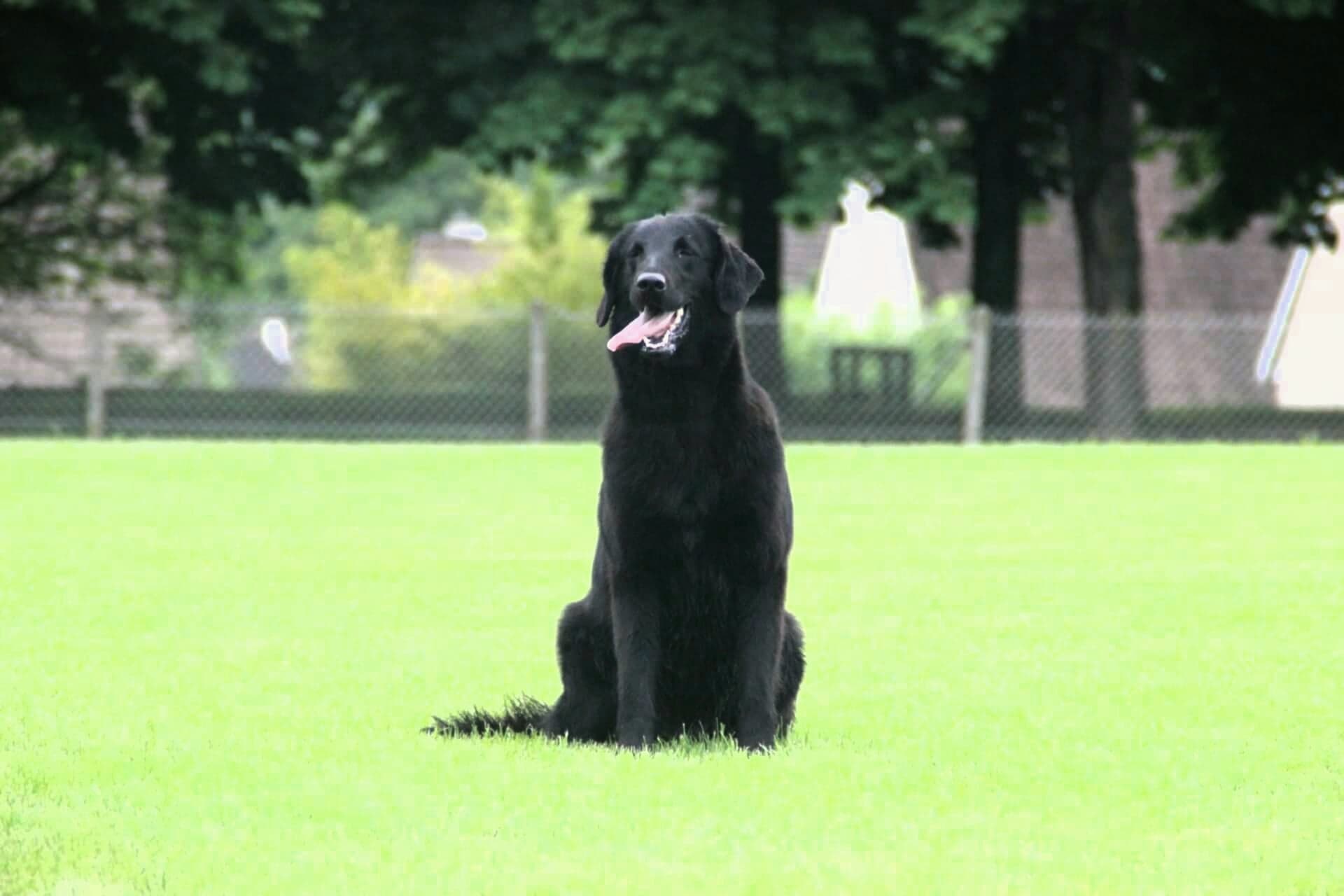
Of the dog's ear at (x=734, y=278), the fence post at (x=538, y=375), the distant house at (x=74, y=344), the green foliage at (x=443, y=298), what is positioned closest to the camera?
the dog's ear at (x=734, y=278)

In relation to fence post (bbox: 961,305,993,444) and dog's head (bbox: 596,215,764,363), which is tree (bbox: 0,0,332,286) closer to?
fence post (bbox: 961,305,993,444)

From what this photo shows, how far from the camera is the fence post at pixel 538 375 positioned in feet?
74.9

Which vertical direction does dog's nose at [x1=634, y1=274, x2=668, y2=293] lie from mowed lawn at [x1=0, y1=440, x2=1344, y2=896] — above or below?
above

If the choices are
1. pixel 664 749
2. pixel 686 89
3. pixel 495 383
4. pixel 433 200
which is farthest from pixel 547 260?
pixel 433 200

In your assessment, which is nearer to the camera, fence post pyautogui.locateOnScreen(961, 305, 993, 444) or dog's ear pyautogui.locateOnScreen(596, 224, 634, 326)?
dog's ear pyautogui.locateOnScreen(596, 224, 634, 326)

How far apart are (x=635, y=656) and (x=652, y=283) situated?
1.10 m

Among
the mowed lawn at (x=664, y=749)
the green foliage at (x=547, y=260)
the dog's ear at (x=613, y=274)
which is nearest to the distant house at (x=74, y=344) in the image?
the mowed lawn at (x=664, y=749)

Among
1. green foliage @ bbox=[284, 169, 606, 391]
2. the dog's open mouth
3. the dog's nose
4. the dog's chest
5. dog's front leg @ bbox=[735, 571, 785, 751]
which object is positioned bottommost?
dog's front leg @ bbox=[735, 571, 785, 751]

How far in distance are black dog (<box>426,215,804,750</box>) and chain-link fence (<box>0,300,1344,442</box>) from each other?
16.8 m

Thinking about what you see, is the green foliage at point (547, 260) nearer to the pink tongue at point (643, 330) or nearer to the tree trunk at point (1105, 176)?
the tree trunk at point (1105, 176)

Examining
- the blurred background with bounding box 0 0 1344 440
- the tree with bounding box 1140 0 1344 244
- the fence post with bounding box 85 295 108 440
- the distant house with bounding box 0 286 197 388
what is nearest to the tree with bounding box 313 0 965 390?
the blurred background with bounding box 0 0 1344 440

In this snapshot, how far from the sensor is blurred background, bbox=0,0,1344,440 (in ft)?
78.2

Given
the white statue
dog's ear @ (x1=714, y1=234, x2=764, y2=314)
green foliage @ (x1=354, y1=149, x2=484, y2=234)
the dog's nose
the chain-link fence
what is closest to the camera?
the dog's nose

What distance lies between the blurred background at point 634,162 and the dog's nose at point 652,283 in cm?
1701
